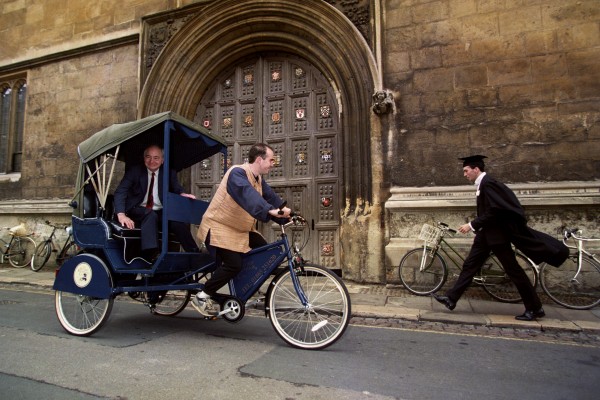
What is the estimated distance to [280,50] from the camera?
28.0 feet

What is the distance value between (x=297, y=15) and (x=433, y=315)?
6.03m

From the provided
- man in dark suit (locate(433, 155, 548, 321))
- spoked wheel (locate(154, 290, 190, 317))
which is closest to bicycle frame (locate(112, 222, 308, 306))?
spoked wheel (locate(154, 290, 190, 317))

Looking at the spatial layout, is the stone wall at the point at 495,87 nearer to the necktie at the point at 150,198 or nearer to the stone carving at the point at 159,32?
the necktie at the point at 150,198

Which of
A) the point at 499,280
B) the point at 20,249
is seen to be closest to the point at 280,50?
the point at 499,280

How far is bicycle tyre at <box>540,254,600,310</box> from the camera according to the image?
5.27 metres

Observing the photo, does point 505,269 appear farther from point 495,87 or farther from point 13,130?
point 13,130

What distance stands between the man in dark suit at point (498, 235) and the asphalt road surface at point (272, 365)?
0.82m

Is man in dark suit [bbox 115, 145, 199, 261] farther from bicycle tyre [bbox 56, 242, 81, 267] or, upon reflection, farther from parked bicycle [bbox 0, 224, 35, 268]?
parked bicycle [bbox 0, 224, 35, 268]

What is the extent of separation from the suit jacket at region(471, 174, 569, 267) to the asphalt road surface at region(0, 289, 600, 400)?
1.13m

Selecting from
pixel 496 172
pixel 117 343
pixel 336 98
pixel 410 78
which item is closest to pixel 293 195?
pixel 336 98

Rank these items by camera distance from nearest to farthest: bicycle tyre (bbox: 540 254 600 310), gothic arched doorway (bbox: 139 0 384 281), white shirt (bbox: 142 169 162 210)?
white shirt (bbox: 142 169 162 210), bicycle tyre (bbox: 540 254 600 310), gothic arched doorway (bbox: 139 0 384 281)

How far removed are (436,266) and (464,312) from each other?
1.16 m

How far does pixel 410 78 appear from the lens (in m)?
6.86

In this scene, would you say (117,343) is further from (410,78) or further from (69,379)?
(410,78)
